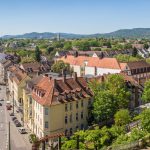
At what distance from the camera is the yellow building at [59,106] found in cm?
6338

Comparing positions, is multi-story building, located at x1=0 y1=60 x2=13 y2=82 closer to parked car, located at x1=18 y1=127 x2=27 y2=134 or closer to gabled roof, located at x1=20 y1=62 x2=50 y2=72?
gabled roof, located at x1=20 y1=62 x2=50 y2=72

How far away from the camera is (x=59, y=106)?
63.7 meters

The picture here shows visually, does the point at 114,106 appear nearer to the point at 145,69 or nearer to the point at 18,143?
the point at 18,143

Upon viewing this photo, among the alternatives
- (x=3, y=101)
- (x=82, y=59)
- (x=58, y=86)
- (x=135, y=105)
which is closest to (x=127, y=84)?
(x=135, y=105)

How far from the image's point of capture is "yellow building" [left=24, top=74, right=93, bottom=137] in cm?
6338

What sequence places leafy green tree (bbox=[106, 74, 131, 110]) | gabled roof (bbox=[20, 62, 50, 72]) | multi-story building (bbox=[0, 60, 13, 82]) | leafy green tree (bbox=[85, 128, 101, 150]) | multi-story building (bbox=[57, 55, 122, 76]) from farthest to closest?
multi-story building (bbox=[0, 60, 13, 82]) → multi-story building (bbox=[57, 55, 122, 76]) → gabled roof (bbox=[20, 62, 50, 72]) → leafy green tree (bbox=[106, 74, 131, 110]) → leafy green tree (bbox=[85, 128, 101, 150])

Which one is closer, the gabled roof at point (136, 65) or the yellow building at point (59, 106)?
the yellow building at point (59, 106)

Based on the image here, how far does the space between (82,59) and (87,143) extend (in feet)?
313

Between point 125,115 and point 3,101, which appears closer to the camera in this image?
point 125,115

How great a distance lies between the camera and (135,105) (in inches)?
3179

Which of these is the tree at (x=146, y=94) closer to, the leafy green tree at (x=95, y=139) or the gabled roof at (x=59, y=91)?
the gabled roof at (x=59, y=91)

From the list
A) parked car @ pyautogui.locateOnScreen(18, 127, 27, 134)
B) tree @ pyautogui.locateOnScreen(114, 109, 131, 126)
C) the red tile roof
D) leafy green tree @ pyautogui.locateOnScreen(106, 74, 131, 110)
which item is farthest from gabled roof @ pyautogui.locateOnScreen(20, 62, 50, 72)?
tree @ pyautogui.locateOnScreen(114, 109, 131, 126)

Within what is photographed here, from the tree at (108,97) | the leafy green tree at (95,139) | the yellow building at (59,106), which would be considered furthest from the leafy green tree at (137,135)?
the yellow building at (59,106)

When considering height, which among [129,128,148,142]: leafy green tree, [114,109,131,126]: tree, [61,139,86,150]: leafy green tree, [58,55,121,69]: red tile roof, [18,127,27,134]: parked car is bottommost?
[18,127,27,134]: parked car
